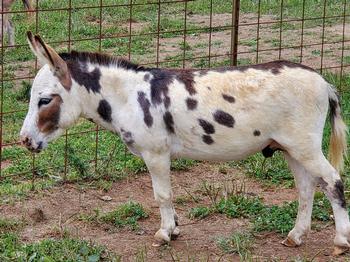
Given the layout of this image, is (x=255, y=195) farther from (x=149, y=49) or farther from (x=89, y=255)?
(x=149, y=49)

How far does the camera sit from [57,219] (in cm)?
695

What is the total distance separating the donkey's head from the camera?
20.0 ft

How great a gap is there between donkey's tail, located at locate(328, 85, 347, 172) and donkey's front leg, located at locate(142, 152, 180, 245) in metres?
1.19

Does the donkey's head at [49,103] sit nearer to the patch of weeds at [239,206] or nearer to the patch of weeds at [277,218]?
the patch of weeds at [239,206]

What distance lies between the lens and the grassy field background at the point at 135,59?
273 inches

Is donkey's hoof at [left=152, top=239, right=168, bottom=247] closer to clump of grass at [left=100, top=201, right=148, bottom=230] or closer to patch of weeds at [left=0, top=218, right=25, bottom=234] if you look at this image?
clump of grass at [left=100, top=201, right=148, bottom=230]

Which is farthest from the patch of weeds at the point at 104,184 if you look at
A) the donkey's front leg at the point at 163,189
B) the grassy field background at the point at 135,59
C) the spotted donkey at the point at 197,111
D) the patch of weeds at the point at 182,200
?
the spotted donkey at the point at 197,111

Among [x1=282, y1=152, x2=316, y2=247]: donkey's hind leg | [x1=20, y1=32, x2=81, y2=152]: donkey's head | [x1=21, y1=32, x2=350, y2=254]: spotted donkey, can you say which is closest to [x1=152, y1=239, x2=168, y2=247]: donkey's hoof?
[x1=21, y1=32, x2=350, y2=254]: spotted donkey

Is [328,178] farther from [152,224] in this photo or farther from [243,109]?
[152,224]

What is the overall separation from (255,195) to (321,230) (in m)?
0.94

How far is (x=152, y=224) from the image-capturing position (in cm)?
689

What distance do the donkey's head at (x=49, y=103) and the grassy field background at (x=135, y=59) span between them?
29.9 inches

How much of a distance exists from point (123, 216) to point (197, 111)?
1304 mm

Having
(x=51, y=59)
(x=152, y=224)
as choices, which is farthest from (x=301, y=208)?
(x=51, y=59)
